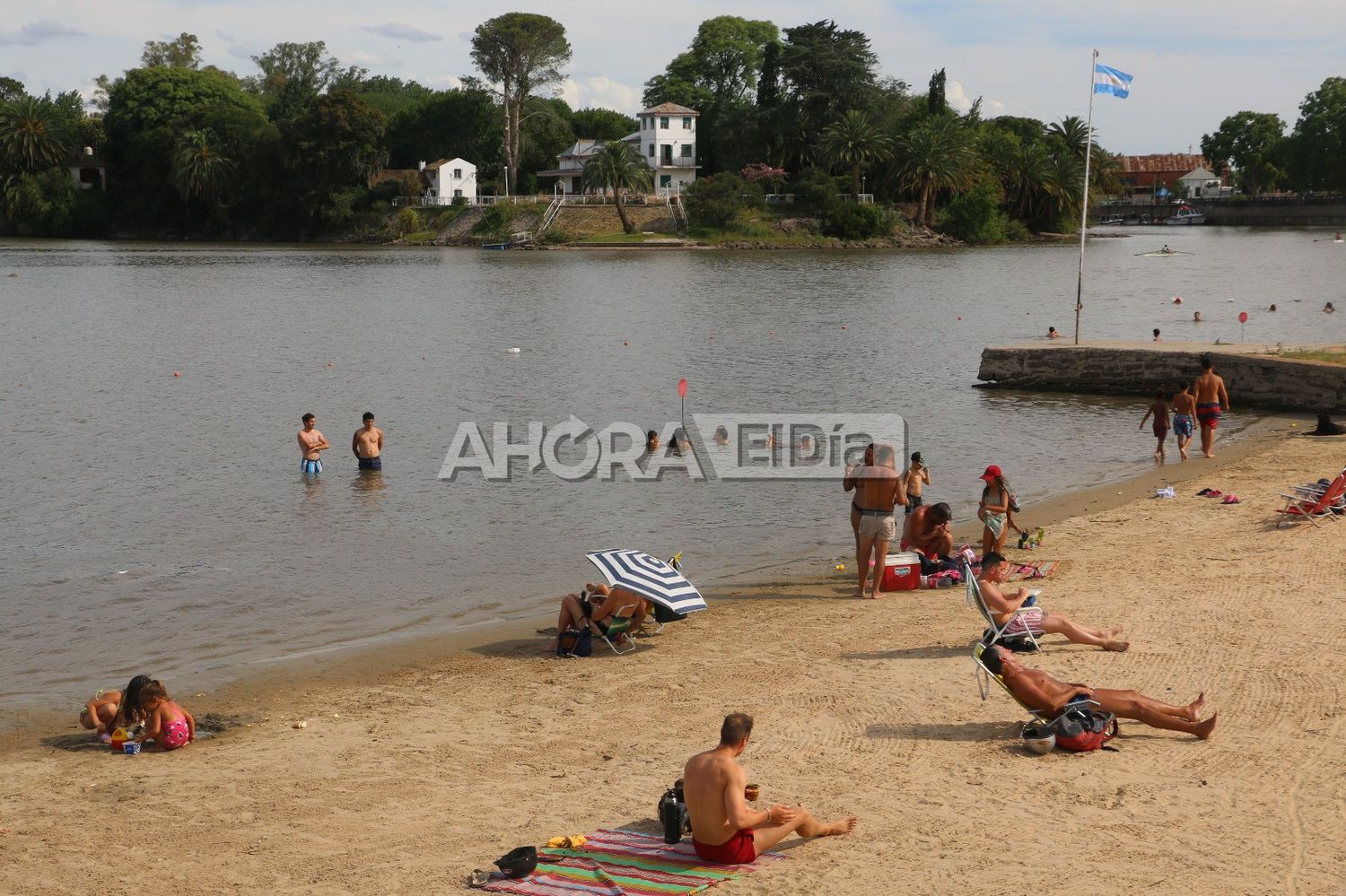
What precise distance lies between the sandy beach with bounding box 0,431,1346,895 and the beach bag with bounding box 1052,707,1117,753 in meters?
0.10

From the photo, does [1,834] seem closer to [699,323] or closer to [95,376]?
[95,376]

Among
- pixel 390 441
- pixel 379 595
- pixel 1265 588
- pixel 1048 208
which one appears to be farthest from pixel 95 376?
pixel 1048 208

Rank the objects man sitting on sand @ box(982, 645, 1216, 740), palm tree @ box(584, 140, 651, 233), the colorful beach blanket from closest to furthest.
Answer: the colorful beach blanket < man sitting on sand @ box(982, 645, 1216, 740) < palm tree @ box(584, 140, 651, 233)

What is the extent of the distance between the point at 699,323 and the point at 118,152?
89.7 meters

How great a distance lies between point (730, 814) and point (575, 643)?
5.22m

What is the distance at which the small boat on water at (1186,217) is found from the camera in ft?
500

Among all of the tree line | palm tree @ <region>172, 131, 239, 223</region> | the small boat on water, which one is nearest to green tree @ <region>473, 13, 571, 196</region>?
the tree line

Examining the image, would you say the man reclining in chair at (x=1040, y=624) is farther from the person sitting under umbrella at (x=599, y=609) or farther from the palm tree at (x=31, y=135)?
the palm tree at (x=31, y=135)

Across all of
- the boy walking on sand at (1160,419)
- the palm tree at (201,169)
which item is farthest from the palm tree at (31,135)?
the boy walking on sand at (1160,419)

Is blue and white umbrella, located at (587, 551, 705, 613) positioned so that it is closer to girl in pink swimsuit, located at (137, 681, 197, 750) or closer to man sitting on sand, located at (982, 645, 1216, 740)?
man sitting on sand, located at (982, 645, 1216, 740)

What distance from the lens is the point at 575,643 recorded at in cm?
1259

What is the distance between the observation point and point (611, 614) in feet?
41.8

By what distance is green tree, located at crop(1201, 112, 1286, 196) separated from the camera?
16652cm

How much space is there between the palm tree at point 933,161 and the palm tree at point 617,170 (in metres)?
20.5
